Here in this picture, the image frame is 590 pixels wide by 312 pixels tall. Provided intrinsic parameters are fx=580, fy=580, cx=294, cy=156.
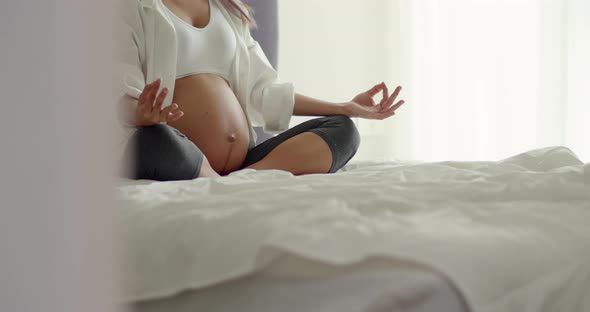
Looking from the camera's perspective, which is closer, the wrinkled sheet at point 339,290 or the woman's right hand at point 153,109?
the wrinkled sheet at point 339,290

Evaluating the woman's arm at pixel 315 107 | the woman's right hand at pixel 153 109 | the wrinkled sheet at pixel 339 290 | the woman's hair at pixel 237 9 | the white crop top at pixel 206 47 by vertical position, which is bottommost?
the wrinkled sheet at pixel 339 290

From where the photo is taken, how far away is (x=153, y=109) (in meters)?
0.85

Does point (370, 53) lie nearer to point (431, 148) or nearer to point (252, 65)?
point (431, 148)

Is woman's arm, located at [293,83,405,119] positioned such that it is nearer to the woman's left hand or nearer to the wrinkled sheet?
the woman's left hand

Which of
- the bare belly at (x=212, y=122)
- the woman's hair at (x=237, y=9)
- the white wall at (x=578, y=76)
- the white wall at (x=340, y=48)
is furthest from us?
the white wall at (x=340, y=48)

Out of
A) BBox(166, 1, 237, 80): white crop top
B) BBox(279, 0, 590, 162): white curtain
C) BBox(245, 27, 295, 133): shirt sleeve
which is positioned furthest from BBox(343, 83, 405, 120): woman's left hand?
BBox(279, 0, 590, 162): white curtain

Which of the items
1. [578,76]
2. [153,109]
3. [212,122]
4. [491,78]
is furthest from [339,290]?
[491,78]

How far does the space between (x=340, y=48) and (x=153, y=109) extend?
1936 millimetres

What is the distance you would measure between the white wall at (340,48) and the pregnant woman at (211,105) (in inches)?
46.3

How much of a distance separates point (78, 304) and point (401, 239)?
8.2 inches

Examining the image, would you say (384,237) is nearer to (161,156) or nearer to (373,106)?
(161,156)

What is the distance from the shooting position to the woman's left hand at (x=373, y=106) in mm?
1243

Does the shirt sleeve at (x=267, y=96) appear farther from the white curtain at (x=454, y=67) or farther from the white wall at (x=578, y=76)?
the white wall at (x=578, y=76)

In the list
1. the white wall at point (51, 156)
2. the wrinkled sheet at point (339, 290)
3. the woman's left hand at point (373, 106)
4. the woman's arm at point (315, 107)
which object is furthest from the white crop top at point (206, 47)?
the white wall at point (51, 156)
